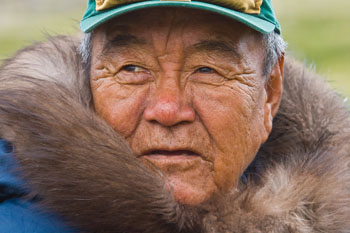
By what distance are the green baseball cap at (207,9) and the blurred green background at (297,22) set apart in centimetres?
1297

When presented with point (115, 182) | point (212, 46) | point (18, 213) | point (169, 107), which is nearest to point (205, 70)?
point (212, 46)

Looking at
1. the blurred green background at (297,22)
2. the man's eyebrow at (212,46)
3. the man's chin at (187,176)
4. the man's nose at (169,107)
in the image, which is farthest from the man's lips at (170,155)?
the blurred green background at (297,22)

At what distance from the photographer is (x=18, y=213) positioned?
244 cm

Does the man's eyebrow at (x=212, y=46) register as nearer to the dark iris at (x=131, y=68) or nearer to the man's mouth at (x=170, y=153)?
the dark iris at (x=131, y=68)

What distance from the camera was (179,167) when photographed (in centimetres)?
265

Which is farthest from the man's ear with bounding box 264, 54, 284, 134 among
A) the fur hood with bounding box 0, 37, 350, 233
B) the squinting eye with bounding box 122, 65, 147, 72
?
the squinting eye with bounding box 122, 65, 147, 72

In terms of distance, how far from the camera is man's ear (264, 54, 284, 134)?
10.2 feet

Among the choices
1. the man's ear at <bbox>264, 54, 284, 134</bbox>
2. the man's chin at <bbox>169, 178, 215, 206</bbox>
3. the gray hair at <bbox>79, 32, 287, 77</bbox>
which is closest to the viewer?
the man's chin at <bbox>169, 178, 215, 206</bbox>

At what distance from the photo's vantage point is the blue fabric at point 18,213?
2387 millimetres

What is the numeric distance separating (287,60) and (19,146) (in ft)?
5.57

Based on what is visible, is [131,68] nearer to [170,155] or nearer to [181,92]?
[181,92]

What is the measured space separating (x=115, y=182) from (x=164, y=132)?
447 millimetres

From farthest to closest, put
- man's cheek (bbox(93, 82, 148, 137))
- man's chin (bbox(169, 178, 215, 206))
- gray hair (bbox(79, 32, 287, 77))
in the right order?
gray hair (bbox(79, 32, 287, 77))
man's cheek (bbox(93, 82, 148, 137))
man's chin (bbox(169, 178, 215, 206))

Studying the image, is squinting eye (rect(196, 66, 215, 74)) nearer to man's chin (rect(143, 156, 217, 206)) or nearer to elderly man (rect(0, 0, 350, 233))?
elderly man (rect(0, 0, 350, 233))
